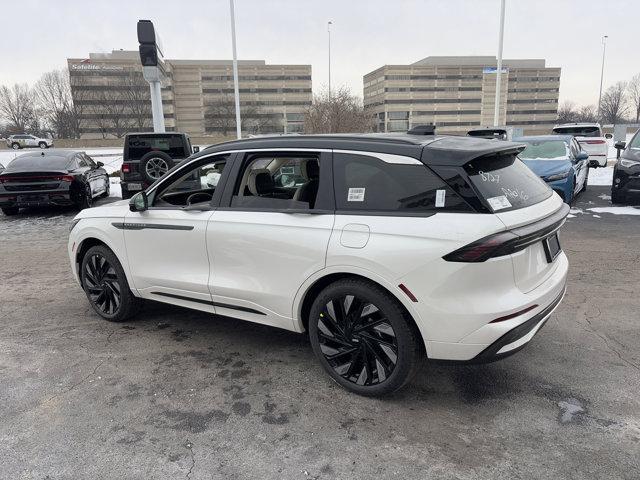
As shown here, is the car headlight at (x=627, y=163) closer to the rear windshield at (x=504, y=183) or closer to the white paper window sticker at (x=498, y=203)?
the rear windshield at (x=504, y=183)

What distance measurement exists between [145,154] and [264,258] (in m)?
8.83

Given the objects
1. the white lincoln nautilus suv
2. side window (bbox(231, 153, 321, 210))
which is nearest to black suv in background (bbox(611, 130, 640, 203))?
the white lincoln nautilus suv

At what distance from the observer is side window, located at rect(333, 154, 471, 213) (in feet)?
9.61

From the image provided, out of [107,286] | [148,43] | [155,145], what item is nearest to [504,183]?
[107,286]

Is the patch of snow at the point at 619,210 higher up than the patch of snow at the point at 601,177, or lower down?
lower down

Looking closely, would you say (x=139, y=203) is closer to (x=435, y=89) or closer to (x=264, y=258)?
(x=264, y=258)

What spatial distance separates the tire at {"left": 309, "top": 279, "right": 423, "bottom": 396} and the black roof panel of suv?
2.88 ft

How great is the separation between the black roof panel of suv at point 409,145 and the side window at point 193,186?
0.41 m

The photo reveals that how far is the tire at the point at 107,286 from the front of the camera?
15.2ft

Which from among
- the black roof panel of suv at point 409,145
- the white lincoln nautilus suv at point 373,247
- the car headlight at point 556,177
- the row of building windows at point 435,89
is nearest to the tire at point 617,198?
the car headlight at point 556,177

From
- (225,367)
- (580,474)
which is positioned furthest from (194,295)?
(580,474)

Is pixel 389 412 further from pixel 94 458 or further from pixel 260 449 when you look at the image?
pixel 94 458

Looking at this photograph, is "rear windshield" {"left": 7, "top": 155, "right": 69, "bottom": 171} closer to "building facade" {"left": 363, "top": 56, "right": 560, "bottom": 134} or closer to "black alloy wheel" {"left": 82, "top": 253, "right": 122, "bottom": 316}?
"black alloy wheel" {"left": 82, "top": 253, "right": 122, "bottom": 316}

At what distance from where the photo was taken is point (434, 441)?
2.82m
